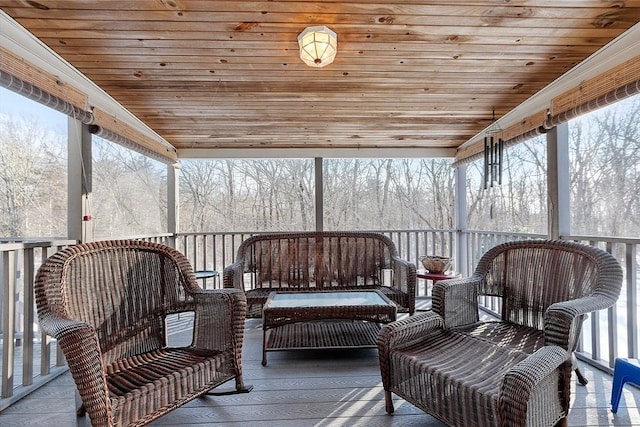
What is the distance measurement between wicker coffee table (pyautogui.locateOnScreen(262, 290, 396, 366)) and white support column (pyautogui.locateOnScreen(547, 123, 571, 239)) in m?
1.58

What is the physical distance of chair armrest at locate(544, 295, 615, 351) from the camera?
166 centimetres

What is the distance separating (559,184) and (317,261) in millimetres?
2440

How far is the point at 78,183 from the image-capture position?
284 cm

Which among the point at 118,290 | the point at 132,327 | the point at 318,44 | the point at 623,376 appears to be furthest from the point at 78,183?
the point at 623,376

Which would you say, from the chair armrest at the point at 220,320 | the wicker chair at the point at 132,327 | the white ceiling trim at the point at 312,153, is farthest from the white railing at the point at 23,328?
the white ceiling trim at the point at 312,153

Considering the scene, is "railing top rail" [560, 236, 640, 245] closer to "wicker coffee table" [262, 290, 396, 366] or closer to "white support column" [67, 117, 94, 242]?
"wicker coffee table" [262, 290, 396, 366]

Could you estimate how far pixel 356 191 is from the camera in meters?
6.51

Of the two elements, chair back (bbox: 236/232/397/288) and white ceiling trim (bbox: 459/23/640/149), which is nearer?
white ceiling trim (bbox: 459/23/640/149)

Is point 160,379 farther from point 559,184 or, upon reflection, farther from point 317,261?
point 559,184

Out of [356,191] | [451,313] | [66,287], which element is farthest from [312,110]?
[356,191]

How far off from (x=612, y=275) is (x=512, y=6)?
62.7 inches

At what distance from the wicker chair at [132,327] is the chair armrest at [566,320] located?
164cm

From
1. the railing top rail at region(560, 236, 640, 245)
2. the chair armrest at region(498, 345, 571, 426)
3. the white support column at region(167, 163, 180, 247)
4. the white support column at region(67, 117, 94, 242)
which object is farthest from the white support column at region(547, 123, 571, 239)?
→ the white support column at region(167, 163, 180, 247)

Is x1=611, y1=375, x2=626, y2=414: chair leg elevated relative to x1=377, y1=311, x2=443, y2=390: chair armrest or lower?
lower
